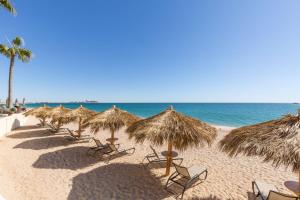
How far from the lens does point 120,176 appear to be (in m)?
5.05

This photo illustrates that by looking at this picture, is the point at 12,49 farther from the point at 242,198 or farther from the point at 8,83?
the point at 242,198

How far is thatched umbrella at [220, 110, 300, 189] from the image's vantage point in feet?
10.2

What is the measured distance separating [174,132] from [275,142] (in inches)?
95.2

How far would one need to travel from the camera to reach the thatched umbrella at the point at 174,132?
4.73 metres

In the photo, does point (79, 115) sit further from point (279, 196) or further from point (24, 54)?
point (24, 54)

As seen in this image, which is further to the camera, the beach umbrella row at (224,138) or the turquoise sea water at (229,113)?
the turquoise sea water at (229,113)

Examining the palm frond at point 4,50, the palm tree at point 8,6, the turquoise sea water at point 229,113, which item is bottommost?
the turquoise sea water at point 229,113

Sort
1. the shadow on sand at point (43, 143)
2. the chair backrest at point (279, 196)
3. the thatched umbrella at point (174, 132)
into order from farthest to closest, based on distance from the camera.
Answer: the shadow on sand at point (43, 143), the thatched umbrella at point (174, 132), the chair backrest at point (279, 196)

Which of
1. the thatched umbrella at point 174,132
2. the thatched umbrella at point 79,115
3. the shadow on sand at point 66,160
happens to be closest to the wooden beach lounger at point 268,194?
the thatched umbrella at point 174,132

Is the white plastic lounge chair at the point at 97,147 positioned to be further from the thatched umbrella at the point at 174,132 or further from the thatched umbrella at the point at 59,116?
the thatched umbrella at the point at 59,116

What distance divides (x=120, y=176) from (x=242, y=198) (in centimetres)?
355

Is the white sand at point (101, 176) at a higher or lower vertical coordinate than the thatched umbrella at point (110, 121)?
lower

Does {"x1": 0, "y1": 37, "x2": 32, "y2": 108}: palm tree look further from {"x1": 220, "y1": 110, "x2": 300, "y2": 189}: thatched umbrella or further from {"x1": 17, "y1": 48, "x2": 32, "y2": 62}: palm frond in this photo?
{"x1": 220, "y1": 110, "x2": 300, "y2": 189}: thatched umbrella

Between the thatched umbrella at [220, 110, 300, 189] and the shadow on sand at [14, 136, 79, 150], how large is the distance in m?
8.19
